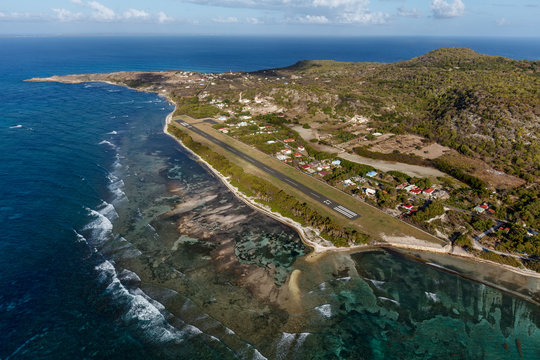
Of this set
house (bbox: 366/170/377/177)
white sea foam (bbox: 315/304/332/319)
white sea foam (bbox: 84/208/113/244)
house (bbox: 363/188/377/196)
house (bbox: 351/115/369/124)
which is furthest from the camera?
house (bbox: 351/115/369/124)

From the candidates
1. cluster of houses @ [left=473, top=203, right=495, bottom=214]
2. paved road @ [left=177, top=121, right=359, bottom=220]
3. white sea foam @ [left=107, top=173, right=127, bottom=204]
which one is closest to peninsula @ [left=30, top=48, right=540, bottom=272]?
paved road @ [left=177, top=121, right=359, bottom=220]

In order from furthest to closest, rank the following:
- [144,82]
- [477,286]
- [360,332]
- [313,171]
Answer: [144,82] → [313,171] → [477,286] → [360,332]

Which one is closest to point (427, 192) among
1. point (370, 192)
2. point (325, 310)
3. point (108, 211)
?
point (370, 192)

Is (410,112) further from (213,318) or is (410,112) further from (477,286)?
(213,318)

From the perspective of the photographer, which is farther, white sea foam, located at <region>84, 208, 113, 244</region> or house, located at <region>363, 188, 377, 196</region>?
house, located at <region>363, 188, 377, 196</region>

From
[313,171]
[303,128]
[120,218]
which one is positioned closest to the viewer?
[120,218]

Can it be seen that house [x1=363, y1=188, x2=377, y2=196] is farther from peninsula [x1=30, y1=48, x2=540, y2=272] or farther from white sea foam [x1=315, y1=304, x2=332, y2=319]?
white sea foam [x1=315, y1=304, x2=332, y2=319]

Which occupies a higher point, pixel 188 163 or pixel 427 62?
pixel 427 62

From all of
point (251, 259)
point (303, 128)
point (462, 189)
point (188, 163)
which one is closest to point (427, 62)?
point (303, 128)

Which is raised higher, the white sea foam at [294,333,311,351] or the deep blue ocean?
the deep blue ocean
